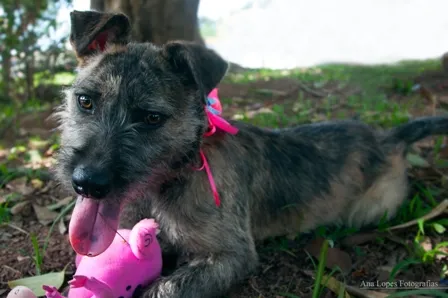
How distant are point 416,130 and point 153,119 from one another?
3.34m

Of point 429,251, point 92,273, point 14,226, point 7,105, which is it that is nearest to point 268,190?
point 429,251

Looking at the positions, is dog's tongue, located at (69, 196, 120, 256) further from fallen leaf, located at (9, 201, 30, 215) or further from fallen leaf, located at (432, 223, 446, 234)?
fallen leaf, located at (432, 223, 446, 234)

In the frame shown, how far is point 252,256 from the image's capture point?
12.7 ft

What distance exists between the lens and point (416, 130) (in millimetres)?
5340

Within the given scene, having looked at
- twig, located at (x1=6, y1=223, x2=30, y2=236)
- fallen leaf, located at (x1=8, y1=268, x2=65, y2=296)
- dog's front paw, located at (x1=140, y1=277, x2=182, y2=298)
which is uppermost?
dog's front paw, located at (x1=140, y1=277, x2=182, y2=298)

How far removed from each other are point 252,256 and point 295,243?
74cm

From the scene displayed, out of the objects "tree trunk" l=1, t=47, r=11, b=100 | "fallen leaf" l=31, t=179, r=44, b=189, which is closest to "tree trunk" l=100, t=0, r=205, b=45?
"fallen leaf" l=31, t=179, r=44, b=189

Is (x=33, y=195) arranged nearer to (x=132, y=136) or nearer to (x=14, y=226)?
(x=14, y=226)

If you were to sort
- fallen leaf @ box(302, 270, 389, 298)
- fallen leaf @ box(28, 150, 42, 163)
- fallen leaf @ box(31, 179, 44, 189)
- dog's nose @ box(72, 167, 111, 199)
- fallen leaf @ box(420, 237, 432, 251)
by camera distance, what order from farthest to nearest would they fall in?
1. fallen leaf @ box(28, 150, 42, 163)
2. fallen leaf @ box(31, 179, 44, 189)
3. fallen leaf @ box(420, 237, 432, 251)
4. fallen leaf @ box(302, 270, 389, 298)
5. dog's nose @ box(72, 167, 111, 199)

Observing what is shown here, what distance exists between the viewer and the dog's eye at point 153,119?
11.3ft

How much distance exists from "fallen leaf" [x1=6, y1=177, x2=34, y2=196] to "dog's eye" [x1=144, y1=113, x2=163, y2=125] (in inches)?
92.0

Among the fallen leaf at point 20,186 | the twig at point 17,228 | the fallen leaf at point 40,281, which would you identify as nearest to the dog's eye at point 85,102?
the fallen leaf at point 40,281

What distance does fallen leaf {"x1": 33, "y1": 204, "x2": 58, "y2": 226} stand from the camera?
4613mm

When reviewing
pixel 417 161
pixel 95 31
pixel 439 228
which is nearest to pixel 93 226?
pixel 95 31
